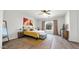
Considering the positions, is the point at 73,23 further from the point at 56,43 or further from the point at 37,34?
the point at 37,34

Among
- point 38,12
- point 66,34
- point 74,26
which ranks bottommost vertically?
point 66,34

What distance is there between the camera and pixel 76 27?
5.47ft

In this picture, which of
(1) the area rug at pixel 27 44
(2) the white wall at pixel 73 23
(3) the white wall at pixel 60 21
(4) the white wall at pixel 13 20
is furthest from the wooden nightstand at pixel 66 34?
(4) the white wall at pixel 13 20

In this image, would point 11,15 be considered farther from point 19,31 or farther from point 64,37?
point 64,37

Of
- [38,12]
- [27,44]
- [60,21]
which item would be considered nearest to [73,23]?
[60,21]

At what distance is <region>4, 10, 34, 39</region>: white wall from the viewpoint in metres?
1.65

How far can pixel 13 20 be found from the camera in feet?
5.78

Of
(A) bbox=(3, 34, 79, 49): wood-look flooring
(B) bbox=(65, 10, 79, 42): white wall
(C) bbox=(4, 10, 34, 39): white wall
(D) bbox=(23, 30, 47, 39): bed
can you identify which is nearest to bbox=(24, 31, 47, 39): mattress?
Answer: (D) bbox=(23, 30, 47, 39): bed

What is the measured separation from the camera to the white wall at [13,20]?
→ 5.42ft

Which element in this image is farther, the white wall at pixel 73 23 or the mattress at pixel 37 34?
the mattress at pixel 37 34

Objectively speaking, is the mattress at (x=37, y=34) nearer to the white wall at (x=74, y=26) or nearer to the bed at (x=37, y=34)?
the bed at (x=37, y=34)

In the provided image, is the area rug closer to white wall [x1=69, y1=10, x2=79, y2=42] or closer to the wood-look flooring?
the wood-look flooring
